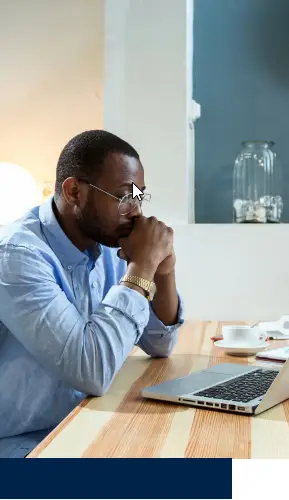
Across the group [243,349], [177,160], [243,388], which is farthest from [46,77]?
[243,388]

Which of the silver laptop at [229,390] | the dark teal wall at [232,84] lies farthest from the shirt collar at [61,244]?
the dark teal wall at [232,84]

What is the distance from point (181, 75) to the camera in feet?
7.25

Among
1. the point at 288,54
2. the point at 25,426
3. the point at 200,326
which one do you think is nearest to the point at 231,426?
the point at 25,426

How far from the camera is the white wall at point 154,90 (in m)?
2.21

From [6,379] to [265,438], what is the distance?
21.3 inches

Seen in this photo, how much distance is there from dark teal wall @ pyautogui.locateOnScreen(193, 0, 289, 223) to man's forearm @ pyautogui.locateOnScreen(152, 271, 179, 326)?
4.25 ft

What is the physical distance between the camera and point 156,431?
0.82m

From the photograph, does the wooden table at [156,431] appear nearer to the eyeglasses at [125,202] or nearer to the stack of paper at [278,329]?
the eyeglasses at [125,202]

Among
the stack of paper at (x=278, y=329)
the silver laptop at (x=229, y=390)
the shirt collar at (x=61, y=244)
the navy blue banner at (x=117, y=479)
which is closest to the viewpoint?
the navy blue banner at (x=117, y=479)

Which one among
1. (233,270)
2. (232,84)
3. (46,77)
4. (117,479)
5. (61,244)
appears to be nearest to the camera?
(117,479)

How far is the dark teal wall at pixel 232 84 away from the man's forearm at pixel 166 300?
130 cm

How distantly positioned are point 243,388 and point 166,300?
403mm

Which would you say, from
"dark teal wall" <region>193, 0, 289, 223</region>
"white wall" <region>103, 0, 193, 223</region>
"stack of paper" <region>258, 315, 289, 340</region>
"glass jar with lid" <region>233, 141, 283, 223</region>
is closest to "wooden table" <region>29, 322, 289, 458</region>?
"stack of paper" <region>258, 315, 289, 340</region>

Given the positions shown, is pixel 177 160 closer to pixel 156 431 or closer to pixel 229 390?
pixel 229 390
